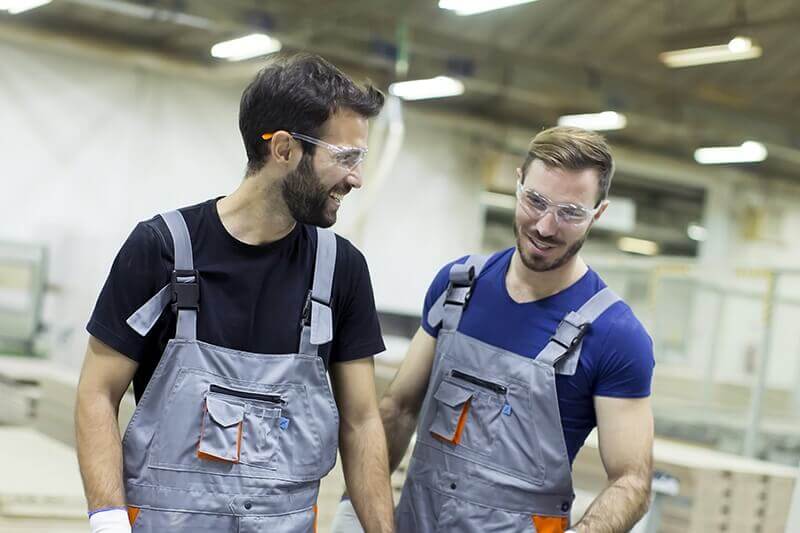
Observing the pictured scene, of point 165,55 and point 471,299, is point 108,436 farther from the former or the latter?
point 165,55

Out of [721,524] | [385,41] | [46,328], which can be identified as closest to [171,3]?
[385,41]

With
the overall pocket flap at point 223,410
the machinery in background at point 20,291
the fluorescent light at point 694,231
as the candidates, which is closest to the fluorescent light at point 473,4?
the machinery in background at point 20,291

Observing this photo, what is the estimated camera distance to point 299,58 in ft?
6.54

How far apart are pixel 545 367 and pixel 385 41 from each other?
9.35 meters

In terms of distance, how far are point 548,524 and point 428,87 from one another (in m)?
9.68

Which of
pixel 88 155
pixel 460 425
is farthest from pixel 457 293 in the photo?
pixel 88 155

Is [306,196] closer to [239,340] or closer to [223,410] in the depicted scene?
[239,340]

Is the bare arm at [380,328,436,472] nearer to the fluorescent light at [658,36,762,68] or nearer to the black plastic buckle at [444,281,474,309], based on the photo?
the black plastic buckle at [444,281,474,309]

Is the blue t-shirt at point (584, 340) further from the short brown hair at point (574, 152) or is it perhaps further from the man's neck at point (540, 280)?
the short brown hair at point (574, 152)

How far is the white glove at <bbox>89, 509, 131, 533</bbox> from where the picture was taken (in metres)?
1.83

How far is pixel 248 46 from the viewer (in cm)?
1091

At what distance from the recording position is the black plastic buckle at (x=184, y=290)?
1.91 metres

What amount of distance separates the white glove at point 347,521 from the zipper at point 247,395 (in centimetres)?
49

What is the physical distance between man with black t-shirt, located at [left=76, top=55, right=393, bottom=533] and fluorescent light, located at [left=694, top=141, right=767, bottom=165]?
12.0m
